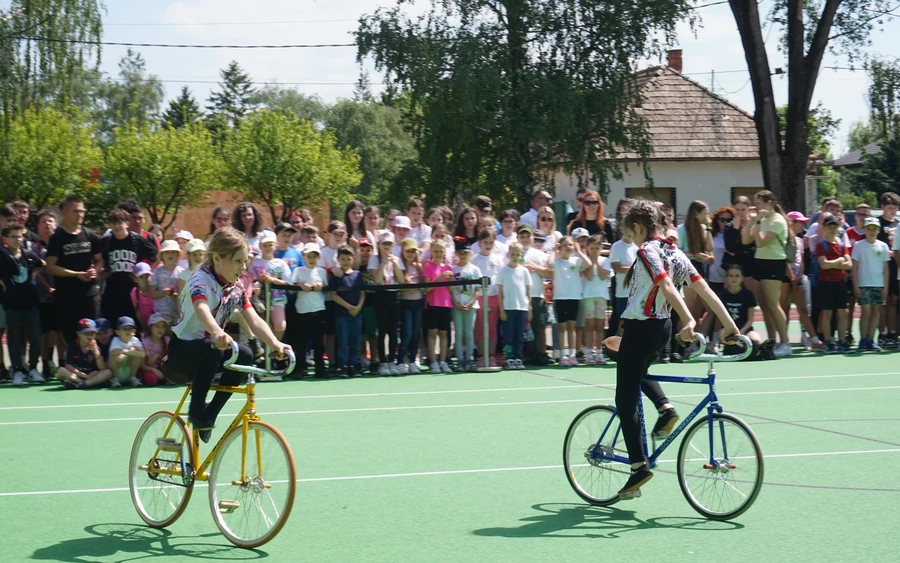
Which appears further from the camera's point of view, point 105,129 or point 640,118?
point 105,129

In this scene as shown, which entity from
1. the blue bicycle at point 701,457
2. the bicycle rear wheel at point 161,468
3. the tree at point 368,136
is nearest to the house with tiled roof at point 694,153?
the blue bicycle at point 701,457

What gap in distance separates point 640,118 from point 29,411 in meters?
20.5

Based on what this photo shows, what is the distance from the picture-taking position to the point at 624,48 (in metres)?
27.9

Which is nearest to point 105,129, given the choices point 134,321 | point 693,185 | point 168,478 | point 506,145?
point 693,185

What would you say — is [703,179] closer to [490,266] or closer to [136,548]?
[490,266]

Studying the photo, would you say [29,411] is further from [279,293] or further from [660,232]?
[660,232]

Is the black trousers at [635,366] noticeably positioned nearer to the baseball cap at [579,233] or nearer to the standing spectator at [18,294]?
the baseball cap at [579,233]

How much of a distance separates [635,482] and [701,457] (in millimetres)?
453

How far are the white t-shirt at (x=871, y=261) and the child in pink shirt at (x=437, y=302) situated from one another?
21.4ft

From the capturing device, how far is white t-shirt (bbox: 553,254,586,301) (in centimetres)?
1502

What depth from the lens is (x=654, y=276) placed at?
6699mm

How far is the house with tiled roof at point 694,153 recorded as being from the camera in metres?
45.2

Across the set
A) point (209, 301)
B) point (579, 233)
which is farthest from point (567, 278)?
point (209, 301)

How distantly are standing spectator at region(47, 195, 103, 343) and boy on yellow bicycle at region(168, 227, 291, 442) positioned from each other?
25.2 feet
